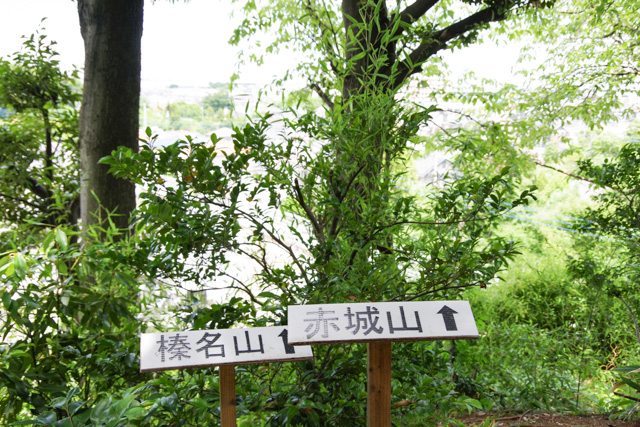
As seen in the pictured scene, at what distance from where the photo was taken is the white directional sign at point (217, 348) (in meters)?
1.07

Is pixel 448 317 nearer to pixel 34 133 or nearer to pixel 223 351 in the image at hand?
pixel 223 351

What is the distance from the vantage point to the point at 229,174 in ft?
4.37

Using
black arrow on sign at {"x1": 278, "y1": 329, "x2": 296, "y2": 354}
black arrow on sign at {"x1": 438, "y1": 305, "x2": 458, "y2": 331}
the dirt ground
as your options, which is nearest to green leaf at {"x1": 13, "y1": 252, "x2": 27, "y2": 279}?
black arrow on sign at {"x1": 278, "y1": 329, "x2": 296, "y2": 354}

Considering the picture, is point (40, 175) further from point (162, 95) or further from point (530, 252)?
point (162, 95)

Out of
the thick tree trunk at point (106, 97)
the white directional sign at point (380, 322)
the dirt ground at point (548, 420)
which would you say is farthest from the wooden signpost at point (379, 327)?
the thick tree trunk at point (106, 97)

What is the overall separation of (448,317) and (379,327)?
173mm

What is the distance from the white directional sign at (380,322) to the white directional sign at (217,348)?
3.8 inches

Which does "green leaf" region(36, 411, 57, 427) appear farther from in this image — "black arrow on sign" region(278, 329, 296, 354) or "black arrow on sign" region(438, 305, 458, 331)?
"black arrow on sign" region(438, 305, 458, 331)

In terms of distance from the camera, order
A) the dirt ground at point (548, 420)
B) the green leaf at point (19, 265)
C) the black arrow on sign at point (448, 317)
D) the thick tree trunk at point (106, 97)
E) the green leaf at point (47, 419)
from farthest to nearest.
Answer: the thick tree trunk at point (106, 97) < the dirt ground at point (548, 420) < the black arrow on sign at point (448, 317) < the green leaf at point (19, 265) < the green leaf at point (47, 419)

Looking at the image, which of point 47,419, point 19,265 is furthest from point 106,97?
point 47,419

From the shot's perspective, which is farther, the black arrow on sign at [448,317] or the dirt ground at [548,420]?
the dirt ground at [548,420]

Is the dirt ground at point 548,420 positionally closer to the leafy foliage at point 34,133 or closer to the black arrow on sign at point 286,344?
the black arrow on sign at point 286,344

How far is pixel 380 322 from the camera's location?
1.09 meters

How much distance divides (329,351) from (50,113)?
7.30 ft
